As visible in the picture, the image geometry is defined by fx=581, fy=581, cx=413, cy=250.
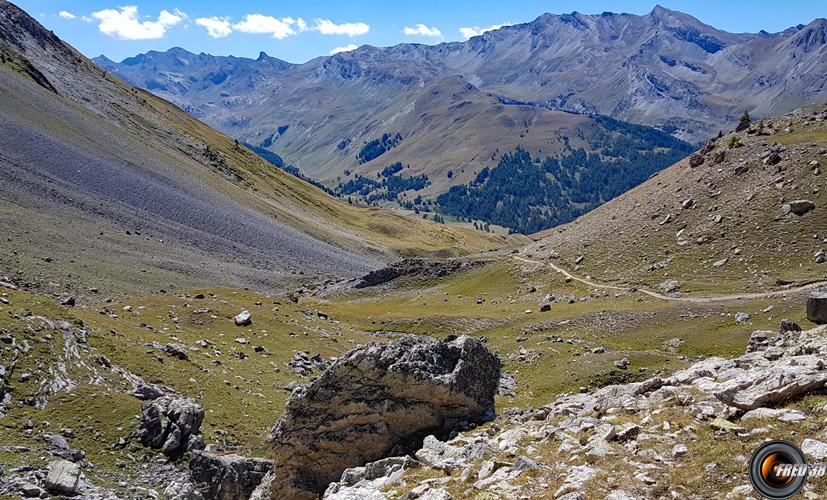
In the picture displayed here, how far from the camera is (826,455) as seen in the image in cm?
1409

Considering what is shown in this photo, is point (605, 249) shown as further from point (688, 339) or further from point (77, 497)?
point (77, 497)

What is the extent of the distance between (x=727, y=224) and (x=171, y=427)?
6560 centimetres

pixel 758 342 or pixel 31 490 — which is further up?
pixel 758 342

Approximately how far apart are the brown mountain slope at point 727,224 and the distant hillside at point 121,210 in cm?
6273

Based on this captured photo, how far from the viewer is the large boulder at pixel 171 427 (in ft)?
114

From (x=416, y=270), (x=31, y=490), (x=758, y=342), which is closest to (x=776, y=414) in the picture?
(x=758, y=342)

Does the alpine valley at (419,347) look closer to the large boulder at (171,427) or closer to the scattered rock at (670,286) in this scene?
the large boulder at (171,427)

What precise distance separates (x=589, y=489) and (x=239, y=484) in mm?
19825

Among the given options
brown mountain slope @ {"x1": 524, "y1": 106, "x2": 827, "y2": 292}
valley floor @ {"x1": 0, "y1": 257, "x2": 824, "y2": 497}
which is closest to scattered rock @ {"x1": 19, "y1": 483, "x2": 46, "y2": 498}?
valley floor @ {"x1": 0, "y1": 257, "x2": 824, "y2": 497}

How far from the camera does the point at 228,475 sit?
29062 millimetres

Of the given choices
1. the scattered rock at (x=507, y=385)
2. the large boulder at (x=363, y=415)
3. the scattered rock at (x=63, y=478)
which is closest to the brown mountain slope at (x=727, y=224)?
the scattered rock at (x=507, y=385)

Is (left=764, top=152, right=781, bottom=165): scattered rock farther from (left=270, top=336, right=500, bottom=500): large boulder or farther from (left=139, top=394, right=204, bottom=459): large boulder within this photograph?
(left=139, top=394, right=204, bottom=459): large boulder

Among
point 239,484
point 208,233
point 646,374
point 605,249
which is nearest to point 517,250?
point 605,249

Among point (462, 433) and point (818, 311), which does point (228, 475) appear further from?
point (818, 311)
